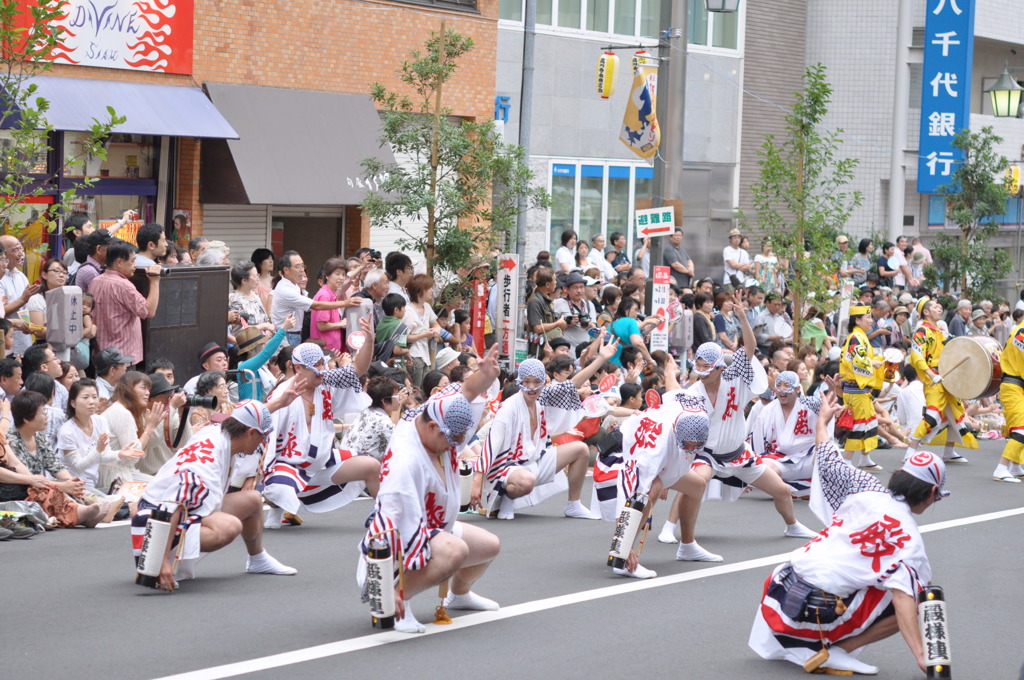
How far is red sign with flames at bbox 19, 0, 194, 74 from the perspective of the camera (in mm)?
16531

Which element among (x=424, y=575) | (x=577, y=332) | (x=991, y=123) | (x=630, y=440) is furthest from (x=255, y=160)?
(x=991, y=123)

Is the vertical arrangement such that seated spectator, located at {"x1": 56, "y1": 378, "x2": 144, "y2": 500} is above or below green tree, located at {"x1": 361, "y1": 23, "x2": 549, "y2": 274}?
below

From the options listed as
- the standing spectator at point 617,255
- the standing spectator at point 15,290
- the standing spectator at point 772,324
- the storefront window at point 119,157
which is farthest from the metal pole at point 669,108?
the standing spectator at point 15,290

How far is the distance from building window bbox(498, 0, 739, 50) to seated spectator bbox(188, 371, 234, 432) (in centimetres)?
1351

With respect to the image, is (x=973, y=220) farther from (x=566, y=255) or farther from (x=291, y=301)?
(x=291, y=301)

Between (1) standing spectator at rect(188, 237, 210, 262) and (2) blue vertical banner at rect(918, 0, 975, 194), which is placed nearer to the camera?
(1) standing spectator at rect(188, 237, 210, 262)

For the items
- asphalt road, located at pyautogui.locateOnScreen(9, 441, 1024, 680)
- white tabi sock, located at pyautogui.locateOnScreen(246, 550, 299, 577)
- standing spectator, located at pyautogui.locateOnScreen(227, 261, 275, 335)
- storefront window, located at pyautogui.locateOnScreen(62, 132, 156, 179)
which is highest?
storefront window, located at pyautogui.locateOnScreen(62, 132, 156, 179)

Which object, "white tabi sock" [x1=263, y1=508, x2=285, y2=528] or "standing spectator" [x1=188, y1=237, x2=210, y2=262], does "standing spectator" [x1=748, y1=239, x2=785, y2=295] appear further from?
"white tabi sock" [x1=263, y1=508, x2=285, y2=528]

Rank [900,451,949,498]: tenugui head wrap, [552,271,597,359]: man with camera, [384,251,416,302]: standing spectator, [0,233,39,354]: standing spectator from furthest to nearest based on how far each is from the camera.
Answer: [552,271,597,359]: man with camera
[384,251,416,302]: standing spectator
[0,233,39,354]: standing spectator
[900,451,949,498]: tenugui head wrap

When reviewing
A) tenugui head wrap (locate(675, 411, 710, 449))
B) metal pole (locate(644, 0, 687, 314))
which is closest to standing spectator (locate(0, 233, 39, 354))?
tenugui head wrap (locate(675, 411, 710, 449))

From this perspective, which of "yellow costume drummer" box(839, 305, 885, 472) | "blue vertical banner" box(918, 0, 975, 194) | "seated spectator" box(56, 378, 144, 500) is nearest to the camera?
"seated spectator" box(56, 378, 144, 500)

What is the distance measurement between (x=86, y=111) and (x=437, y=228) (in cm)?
455

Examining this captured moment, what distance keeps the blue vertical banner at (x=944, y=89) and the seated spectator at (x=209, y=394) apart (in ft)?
67.9

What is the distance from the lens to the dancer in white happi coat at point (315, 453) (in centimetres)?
1023
